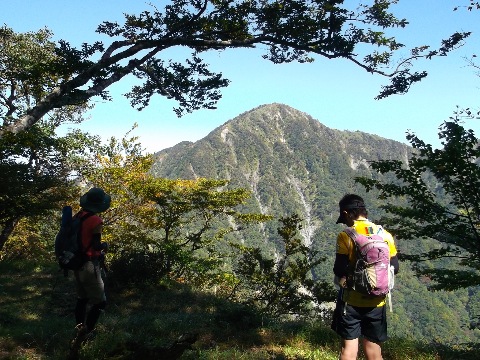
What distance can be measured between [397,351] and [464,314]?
196m

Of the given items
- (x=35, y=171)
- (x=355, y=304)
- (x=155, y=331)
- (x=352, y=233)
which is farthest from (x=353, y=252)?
(x=35, y=171)

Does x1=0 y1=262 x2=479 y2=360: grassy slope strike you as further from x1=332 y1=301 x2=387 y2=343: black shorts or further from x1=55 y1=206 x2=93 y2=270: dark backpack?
x1=332 y1=301 x2=387 y2=343: black shorts

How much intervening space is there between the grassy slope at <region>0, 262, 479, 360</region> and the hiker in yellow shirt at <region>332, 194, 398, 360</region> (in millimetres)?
1304

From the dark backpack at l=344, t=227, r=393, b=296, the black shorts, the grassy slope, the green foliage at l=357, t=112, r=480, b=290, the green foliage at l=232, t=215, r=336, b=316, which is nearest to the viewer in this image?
the dark backpack at l=344, t=227, r=393, b=296

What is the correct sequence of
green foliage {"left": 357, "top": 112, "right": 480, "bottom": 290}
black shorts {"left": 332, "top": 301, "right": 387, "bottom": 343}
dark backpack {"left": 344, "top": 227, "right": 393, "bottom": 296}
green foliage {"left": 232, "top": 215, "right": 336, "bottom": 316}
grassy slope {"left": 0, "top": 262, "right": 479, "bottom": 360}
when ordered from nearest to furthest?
dark backpack {"left": 344, "top": 227, "right": 393, "bottom": 296}
black shorts {"left": 332, "top": 301, "right": 387, "bottom": 343}
grassy slope {"left": 0, "top": 262, "right": 479, "bottom": 360}
green foliage {"left": 357, "top": 112, "right": 480, "bottom": 290}
green foliage {"left": 232, "top": 215, "right": 336, "bottom": 316}

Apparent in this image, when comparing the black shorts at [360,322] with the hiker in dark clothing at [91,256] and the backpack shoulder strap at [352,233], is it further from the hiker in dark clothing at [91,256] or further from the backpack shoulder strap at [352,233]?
the hiker in dark clothing at [91,256]

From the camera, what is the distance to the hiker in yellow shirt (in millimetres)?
3098

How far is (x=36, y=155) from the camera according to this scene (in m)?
14.1

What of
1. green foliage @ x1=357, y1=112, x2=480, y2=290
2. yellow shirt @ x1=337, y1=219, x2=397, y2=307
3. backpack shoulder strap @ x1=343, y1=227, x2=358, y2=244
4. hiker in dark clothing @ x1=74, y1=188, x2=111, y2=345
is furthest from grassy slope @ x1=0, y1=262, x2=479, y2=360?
green foliage @ x1=357, y1=112, x2=480, y2=290

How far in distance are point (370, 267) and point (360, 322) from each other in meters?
0.59

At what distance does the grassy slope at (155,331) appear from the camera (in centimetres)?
421

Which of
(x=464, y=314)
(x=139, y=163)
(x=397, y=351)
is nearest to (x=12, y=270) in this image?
(x=139, y=163)

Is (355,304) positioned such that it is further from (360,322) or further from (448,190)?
(448,190)

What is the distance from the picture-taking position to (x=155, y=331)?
5395mm
